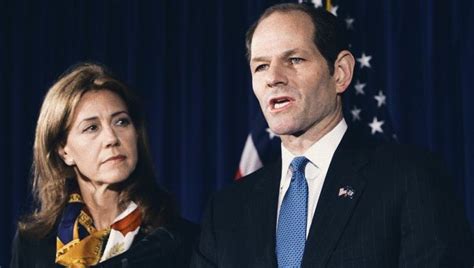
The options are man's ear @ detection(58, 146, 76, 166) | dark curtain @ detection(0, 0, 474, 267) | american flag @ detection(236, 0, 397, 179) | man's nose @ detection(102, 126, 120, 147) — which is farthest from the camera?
dark curtain @ detection(0, 0, 474, 267)

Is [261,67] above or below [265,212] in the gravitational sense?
above

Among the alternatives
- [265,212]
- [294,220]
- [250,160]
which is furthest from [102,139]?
[250,160]

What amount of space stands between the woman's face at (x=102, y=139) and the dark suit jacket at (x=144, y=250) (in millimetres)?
224

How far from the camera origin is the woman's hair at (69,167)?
268 cm

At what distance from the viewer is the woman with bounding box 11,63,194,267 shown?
2.60 metres

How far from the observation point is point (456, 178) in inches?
142

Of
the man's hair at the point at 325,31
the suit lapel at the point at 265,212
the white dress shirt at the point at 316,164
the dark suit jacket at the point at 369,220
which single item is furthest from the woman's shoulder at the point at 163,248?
the man's hair at the point at 325,31

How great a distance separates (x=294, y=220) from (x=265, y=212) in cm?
11

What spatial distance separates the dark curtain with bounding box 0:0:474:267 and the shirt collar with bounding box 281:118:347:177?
59.0 inches

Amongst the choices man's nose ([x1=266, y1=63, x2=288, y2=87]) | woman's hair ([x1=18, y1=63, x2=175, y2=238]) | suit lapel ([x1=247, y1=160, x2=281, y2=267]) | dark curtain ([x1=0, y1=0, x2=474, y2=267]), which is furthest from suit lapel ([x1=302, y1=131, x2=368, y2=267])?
dark curtain ([x1=0, y1=0, x2=474, y2=267])

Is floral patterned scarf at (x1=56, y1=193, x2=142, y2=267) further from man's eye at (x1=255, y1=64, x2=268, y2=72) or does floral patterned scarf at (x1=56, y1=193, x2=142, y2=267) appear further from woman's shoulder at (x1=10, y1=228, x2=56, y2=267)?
man's eye at (x1=255, y1=64, x2=268, y2=72)

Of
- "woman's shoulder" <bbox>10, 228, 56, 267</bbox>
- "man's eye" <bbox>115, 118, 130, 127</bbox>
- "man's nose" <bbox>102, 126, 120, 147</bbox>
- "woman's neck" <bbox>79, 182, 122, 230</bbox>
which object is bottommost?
"woman's shoulder" <bbox>10, 228, 56, 267</bbox>

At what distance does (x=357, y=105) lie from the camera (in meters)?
3.58

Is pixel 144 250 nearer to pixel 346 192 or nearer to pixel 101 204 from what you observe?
pixel 101 204
